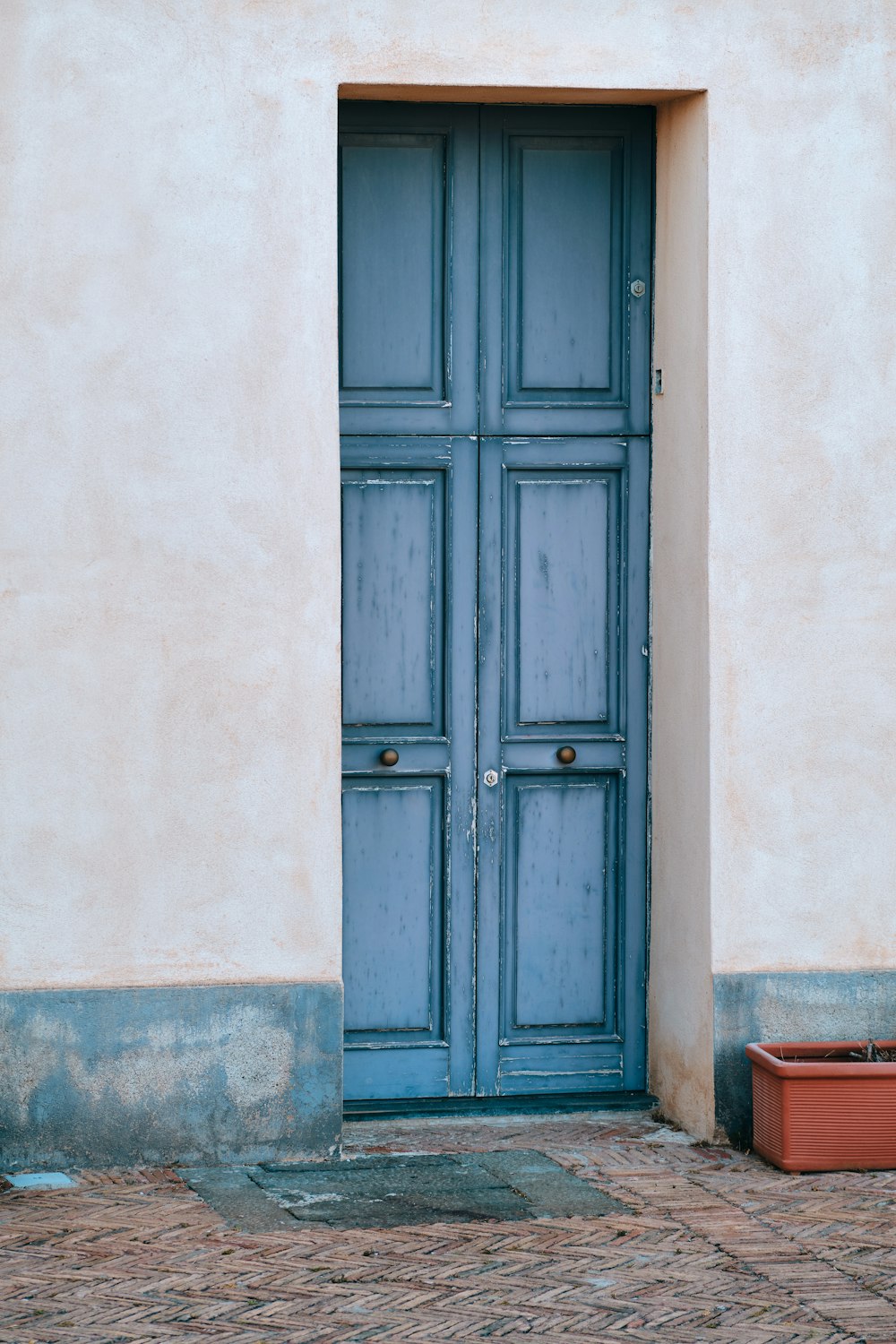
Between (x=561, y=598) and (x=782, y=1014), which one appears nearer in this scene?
(x=782, y=1014)

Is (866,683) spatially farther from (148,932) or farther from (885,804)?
(148,932)

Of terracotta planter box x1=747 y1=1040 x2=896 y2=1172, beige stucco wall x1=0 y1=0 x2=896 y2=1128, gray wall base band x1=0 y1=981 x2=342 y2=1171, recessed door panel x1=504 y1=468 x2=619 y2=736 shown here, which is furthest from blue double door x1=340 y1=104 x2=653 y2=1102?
terracotta planter box x1=747 y1=1040 x2=896 y2=1172

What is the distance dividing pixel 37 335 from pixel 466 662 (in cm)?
181

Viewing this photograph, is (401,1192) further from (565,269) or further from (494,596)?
(565,269)

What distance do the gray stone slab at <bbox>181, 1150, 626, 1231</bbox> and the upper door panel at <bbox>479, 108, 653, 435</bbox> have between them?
2.48 metres

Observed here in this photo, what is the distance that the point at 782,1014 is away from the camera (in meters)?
5.59

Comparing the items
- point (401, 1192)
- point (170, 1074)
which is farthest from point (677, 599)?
point (170, 1074)

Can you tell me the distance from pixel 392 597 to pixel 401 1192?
199 cm

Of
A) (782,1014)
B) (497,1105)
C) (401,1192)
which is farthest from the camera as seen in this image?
(497,1105)

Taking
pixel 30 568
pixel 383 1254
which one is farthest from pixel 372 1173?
pixel 30 568

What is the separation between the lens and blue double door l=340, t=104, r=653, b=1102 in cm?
580

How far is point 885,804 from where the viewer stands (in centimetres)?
564

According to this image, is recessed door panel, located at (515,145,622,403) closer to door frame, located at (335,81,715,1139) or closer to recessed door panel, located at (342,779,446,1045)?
door frame, located at (335,81,715,1139)

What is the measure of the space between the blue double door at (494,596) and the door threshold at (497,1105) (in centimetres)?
4
